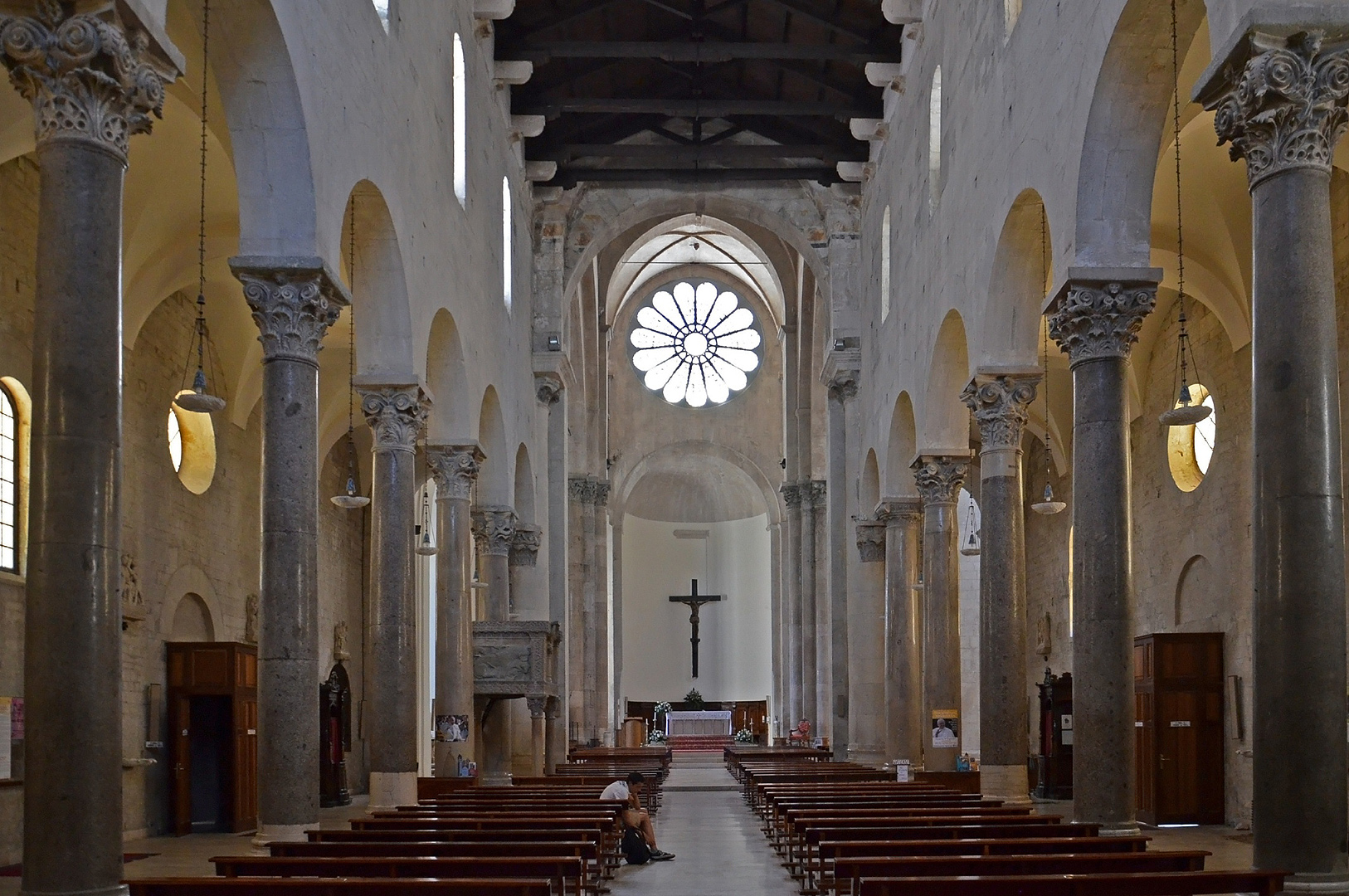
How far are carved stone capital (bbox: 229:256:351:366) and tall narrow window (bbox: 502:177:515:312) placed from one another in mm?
13870

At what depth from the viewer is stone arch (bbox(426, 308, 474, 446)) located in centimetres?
2122

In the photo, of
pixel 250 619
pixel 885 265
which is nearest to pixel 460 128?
pixel 885 265

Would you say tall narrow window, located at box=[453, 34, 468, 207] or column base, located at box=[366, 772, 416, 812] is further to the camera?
tall narrow window, located at box=[453, 34, 468, 207]

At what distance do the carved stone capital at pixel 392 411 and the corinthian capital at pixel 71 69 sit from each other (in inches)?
346

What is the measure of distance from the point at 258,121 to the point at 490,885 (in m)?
7.22

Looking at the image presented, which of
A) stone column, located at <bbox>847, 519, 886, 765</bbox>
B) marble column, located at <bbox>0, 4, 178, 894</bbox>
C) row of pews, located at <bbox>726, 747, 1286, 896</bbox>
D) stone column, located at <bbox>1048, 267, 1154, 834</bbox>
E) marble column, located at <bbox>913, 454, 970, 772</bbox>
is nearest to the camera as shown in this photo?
marble column, located at <bbox>0, 4, 178, 894</bbox>

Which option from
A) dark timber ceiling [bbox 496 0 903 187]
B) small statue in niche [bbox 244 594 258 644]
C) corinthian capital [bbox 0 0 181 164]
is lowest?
small statue in niche [bbox 244 594 258 644]

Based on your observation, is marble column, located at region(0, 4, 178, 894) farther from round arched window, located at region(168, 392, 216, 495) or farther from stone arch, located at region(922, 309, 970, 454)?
round arched window, located at region(168, 392, 216, 495)

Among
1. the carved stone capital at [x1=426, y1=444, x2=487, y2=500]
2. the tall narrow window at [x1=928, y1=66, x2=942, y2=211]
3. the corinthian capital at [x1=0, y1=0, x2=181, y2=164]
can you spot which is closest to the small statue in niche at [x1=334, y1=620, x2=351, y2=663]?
the carved stone capital at [x1=426, y1=444, x2=487, y2=500]

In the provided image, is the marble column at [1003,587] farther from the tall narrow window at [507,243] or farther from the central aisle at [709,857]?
the tall narrow window at [507,243]

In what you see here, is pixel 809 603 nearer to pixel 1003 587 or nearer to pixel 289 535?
pixel 1003 587

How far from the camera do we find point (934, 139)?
22.8 metres

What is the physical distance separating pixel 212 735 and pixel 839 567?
1463 cm

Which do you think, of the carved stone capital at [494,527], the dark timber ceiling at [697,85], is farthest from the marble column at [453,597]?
the dark timber ceiling at [697,85]
